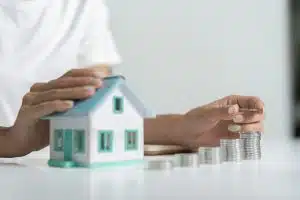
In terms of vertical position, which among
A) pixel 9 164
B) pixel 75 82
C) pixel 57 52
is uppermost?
pixel 57 52

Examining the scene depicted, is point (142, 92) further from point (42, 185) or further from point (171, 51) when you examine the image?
point (42, 185)

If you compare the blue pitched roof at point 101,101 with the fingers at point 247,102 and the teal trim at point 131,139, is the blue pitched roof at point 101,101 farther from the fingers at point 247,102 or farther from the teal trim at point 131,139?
the fingers at point 247,102

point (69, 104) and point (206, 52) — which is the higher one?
point (206, 52)

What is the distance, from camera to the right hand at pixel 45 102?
0.62m

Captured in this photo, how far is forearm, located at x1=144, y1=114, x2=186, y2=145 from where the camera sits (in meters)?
0.87

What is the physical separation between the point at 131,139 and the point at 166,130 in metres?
0.26

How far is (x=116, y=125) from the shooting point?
2.06ft

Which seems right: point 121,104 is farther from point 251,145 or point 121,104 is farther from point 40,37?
point 40,37

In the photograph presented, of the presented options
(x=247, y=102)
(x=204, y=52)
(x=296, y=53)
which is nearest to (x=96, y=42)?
(x=204, y=52)

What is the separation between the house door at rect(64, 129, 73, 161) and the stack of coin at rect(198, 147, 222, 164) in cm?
20

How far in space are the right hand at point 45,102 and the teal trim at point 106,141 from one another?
2.0 inches

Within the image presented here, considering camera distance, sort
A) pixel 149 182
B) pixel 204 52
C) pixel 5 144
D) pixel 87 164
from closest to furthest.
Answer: pixel 149 182 < pixel 87 164 < pixel 5 144 < pixel 204 52

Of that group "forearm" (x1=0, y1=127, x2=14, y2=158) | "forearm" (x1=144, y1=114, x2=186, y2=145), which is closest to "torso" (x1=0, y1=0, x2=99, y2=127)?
"forearm" (x1=144, y1=114, x2=186, y2=145)

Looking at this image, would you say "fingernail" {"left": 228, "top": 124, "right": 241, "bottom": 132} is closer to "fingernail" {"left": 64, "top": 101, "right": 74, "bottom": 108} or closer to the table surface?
the table surface
